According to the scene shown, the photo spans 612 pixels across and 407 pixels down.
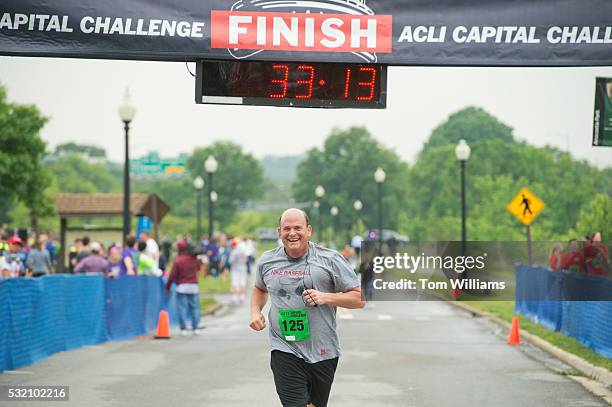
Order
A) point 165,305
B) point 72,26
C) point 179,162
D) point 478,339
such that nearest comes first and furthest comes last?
point 72,26
point 478,339
point 165,305
point 179,162

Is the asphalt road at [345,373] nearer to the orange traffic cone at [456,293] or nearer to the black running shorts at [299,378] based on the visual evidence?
the orange traffic cone at [456,293]

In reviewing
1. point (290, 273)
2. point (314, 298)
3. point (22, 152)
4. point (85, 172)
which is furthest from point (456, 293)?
point (85, 172)

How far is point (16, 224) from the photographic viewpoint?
373 ft

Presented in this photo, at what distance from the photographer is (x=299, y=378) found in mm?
8117

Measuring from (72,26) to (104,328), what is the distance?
963 centimetres

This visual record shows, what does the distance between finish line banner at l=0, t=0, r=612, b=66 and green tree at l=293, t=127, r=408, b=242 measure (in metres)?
120

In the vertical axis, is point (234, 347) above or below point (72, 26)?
below

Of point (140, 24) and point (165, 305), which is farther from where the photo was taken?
point (165, 305)

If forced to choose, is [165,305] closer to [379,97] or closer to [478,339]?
[478,339]

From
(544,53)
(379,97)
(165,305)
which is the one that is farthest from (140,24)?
(165,305)

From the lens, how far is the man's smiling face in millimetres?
8062

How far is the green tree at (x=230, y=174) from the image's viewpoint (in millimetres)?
161875

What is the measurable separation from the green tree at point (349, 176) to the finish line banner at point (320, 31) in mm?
120445

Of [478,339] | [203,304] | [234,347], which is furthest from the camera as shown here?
[203,304]
